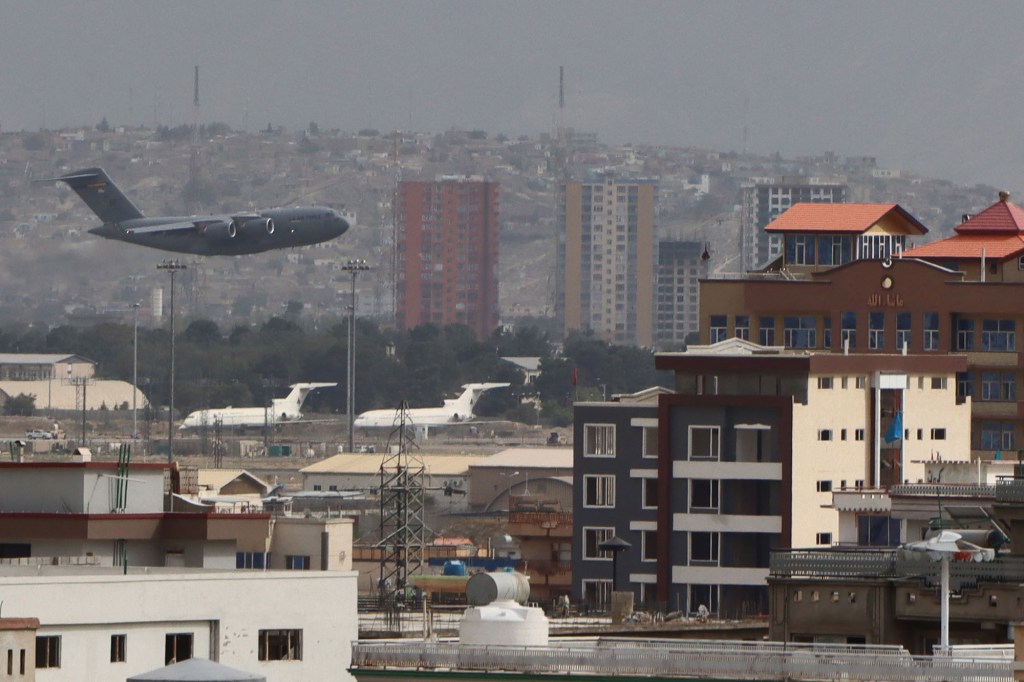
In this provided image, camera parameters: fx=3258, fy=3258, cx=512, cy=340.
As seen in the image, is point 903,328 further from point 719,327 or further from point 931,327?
point 719,327

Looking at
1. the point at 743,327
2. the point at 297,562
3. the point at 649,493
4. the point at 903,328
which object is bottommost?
the point at 297,562

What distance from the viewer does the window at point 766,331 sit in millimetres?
90625

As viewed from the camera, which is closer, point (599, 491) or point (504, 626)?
point (504, 626)

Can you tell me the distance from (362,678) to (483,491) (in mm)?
126305

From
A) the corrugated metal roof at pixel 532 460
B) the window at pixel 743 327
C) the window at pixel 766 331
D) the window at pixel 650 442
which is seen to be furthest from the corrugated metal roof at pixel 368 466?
the window at pixel 650 442

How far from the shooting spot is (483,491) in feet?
507

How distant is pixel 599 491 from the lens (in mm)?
73125

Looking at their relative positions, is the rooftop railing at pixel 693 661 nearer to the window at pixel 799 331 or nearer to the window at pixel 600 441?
the window at pixel 600 441

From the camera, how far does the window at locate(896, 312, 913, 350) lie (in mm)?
87375

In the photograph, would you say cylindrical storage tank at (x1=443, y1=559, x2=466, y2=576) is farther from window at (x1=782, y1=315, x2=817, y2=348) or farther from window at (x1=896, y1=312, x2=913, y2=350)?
window at (x1=896, y1=312, x2=913, y2=350)

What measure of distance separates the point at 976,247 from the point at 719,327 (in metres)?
7.86

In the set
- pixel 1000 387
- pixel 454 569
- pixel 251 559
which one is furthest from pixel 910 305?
pixel 251 559

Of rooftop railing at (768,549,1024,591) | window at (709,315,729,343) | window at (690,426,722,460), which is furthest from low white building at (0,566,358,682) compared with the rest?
window at (709,315,729,343)

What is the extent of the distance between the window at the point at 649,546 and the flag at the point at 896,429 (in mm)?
5820
